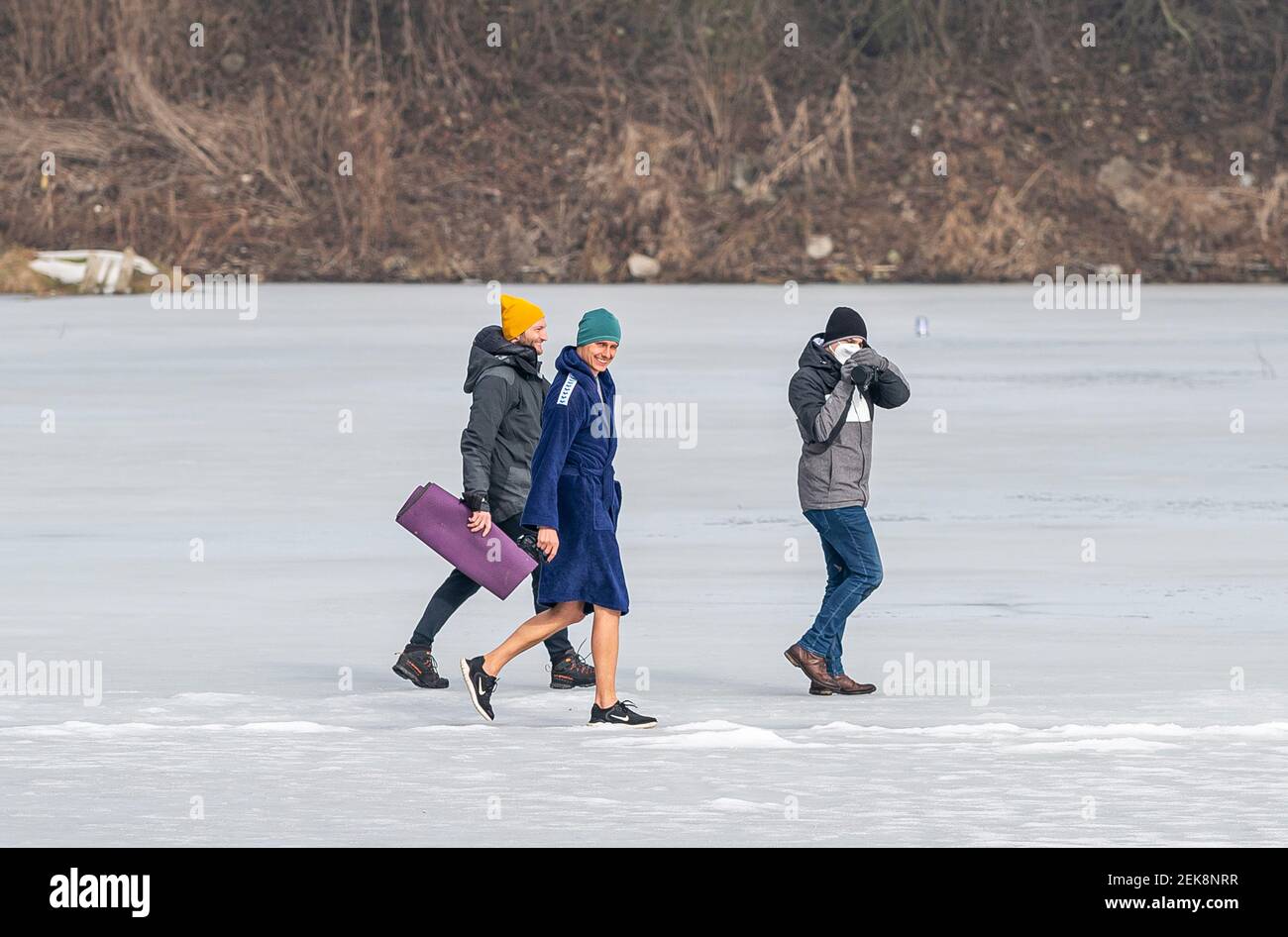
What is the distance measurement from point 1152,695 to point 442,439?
358 inches

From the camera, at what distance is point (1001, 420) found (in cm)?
1867

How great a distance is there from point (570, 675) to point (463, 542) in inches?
28.6

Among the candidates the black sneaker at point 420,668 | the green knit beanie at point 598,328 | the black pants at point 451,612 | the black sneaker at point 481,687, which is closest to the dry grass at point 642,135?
the black pants at point 451,612

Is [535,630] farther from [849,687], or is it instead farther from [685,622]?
[685,622]

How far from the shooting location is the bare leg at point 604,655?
823cm

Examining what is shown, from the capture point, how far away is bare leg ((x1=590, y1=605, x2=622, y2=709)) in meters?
8.23

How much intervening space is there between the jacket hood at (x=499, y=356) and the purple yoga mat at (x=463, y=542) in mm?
403

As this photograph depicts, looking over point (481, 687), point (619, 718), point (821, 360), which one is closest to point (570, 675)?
point (481, 687)

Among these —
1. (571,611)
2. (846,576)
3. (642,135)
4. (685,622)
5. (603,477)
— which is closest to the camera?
(603,477)

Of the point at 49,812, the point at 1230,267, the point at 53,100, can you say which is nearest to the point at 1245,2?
the point at 1230,267

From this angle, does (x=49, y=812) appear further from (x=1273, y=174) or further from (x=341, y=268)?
(x=1273, y=174)

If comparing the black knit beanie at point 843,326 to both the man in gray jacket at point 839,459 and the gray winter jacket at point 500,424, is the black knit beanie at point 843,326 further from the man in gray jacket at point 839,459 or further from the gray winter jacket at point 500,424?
the gray winter jacket at point 500,424

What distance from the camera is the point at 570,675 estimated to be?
9242 millimetres

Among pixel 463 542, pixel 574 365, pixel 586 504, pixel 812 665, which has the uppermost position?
pixel 574 365
